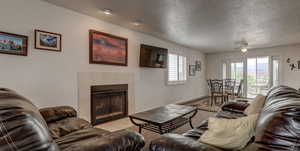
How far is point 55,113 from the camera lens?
6.34 ft

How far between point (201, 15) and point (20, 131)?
10.3 feet

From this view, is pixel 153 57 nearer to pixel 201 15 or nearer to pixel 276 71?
pixel 201 15

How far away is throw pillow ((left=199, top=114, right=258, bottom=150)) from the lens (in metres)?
1.11

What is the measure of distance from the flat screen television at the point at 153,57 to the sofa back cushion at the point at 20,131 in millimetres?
3527

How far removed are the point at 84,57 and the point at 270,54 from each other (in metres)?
7.06

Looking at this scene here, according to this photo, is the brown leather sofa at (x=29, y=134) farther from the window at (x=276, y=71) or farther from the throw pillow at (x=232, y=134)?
the window at (x=276, y=71)

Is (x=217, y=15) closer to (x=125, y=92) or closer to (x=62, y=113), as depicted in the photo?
(x=125, y=92)

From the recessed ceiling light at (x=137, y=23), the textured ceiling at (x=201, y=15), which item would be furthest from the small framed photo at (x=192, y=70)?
the recessed ceiling light at (x=137, y=23)

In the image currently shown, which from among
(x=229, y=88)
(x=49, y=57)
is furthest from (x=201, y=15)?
(x=229, y=88)

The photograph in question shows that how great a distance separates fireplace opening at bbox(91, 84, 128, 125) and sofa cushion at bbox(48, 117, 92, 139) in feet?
4.18

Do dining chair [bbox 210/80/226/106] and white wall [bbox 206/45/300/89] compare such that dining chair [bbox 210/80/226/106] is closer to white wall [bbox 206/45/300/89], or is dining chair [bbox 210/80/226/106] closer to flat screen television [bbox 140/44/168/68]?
flat screen television [bbox 140/44/168/68]

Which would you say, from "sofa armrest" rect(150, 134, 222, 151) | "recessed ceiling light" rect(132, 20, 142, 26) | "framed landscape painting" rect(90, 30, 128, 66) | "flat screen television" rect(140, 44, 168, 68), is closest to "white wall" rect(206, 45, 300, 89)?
"flat screen television" rect(140, 44, 168, 68)

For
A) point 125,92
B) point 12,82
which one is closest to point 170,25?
point 125,92

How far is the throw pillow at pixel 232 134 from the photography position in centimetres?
111
